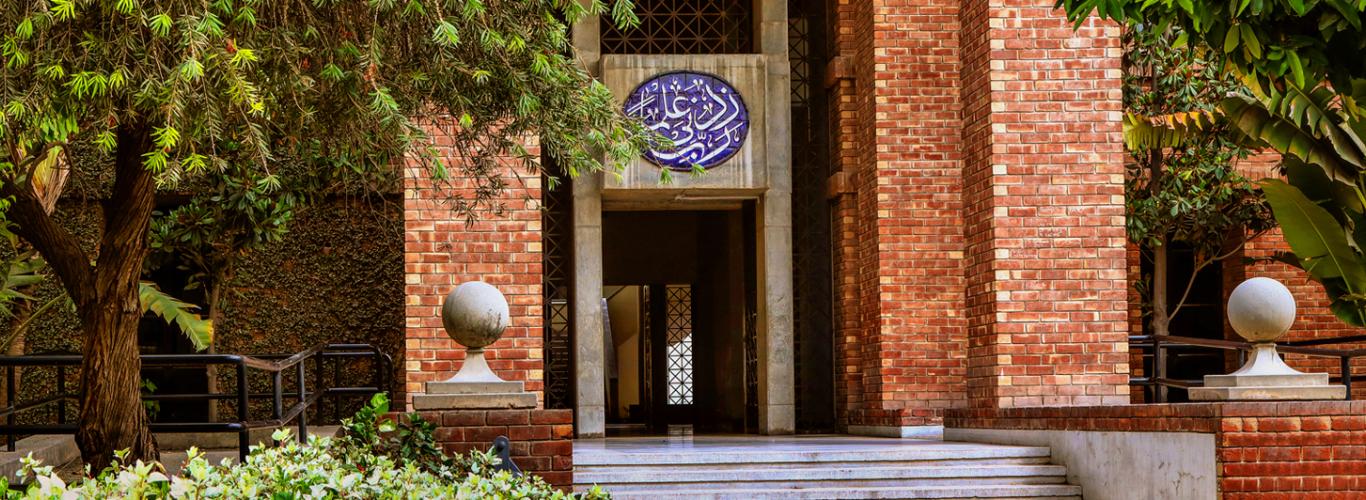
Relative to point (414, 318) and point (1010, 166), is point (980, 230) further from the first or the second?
point (414, 318)

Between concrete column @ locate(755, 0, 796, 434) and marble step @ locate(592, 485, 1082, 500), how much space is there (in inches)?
188

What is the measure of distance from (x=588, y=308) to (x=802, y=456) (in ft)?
14.1

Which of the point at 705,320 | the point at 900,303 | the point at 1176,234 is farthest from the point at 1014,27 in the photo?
the point at 705,320

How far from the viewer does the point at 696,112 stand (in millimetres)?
13664

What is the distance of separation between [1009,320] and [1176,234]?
12.7 ft

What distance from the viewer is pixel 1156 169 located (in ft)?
46.0

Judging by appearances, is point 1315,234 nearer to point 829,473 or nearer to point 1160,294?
point 829,473

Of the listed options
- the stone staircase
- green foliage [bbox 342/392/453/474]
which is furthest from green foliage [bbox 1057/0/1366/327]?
green foliage [bbox 342/392/453/474]

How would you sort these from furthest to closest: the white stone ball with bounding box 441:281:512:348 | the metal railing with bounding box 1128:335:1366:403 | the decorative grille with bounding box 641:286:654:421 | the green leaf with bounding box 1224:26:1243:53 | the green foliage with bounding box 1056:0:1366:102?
1. the decorative grille with bounding box 641:286:654:421
2. the metal railing with bounding box 1128:335:1366:403
3. the white stone ball with bounding box 441:281:512:348
4. the green leaf with bounding box 1224:26:1243:53
5. the green foliage with bounding box 1056:0:1366:102

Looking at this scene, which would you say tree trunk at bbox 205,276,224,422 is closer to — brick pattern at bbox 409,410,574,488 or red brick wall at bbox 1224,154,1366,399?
brick pattern at bbox 409,410,574,488

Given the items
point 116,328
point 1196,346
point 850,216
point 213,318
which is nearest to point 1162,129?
point 1196,346

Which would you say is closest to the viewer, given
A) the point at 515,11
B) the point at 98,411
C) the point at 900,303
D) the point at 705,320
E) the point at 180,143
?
the point at 180,143

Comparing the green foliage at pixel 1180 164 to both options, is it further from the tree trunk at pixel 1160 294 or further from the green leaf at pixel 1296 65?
the green leaf at pixel 1296 65

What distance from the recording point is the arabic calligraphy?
44.7ft
